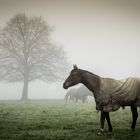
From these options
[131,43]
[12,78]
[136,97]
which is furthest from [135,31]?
[136,97]

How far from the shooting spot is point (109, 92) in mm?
5570

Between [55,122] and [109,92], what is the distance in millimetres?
1292

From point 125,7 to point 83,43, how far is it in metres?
1.60

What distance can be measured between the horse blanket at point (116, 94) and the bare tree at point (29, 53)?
→ 332 centimetres

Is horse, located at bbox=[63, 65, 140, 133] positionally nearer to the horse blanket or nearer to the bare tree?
the horse blanket

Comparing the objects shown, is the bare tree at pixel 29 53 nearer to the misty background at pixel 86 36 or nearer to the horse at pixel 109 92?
the misty background at pixel 86 36

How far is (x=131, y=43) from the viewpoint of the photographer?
29.8 feet

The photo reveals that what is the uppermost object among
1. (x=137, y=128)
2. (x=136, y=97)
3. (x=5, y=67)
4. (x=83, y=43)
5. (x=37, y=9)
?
(x=37, y=9)

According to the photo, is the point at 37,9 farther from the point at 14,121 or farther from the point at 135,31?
the point at 14,121

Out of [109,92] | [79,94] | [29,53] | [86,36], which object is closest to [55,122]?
[109,92]

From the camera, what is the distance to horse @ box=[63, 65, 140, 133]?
5520 mm

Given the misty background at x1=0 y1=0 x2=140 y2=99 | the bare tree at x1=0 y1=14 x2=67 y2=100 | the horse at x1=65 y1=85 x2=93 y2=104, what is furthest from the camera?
the bare tree at x1=0 y1=14 x2=67 y2=100

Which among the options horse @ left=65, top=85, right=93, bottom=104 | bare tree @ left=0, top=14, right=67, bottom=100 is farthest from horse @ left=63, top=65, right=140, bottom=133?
bare tree @ left=0, top=14, right=67, bottom=100

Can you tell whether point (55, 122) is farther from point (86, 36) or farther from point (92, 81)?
point (86, 36)
